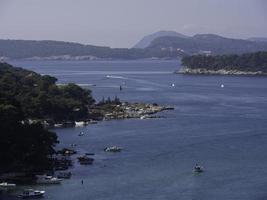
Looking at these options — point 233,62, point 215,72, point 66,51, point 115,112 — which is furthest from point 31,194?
point 66,51

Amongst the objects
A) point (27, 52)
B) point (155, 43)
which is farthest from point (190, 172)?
point (155, 43)

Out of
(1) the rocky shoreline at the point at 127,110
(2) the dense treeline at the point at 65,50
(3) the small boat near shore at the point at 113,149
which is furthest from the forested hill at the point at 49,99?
(2) the dense treeline at the point at 65,50

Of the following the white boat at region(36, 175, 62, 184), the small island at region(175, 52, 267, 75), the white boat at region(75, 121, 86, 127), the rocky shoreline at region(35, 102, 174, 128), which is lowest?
the white boat at region(36, 175, 62, 184)

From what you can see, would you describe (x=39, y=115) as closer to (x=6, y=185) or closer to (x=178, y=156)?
(x=178, y=156)

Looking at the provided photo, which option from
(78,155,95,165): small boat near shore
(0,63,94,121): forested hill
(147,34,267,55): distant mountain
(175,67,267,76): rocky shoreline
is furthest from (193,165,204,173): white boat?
(147,34,267,55): distant mountain

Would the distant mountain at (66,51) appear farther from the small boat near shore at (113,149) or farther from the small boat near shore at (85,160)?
the small boat near shore at (85,160)

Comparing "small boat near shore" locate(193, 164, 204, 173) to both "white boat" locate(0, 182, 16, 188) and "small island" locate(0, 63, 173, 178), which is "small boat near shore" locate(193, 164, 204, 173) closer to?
"small island" locate(0, 63, 173, 178)

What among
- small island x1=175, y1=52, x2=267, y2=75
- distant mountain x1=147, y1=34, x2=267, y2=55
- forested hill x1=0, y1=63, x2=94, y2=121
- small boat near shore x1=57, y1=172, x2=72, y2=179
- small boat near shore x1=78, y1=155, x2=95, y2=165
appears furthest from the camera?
distant mountain x1=147, y1=34, x2=267, y2=55
